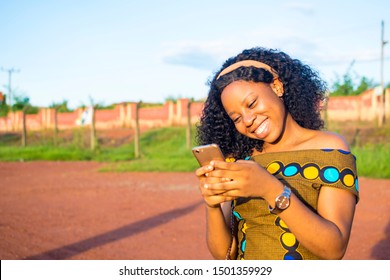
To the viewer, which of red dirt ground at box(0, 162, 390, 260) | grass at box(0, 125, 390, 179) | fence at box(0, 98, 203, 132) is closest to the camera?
red dirt ground at box(0, 162, 390, 260)

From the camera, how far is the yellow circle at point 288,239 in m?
1.55

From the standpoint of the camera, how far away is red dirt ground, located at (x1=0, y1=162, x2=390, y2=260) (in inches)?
186

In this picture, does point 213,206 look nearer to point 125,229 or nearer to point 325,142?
point 325,142

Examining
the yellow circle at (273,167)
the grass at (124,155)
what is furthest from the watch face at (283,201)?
the grass at (124,155)

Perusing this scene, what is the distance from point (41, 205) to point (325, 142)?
Answer: 6.26 meters

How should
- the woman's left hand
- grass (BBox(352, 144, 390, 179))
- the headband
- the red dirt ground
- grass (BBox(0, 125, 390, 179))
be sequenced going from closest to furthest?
the woman's left hand, the headband, the red dirt ground, grass (BBox(352, 144, 390, 179)), grass (BBox(0, 125, 390, 179))

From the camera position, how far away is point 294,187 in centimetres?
158

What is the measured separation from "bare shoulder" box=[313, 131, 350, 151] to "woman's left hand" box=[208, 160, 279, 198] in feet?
1.14

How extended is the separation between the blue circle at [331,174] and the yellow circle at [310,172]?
3 centimetres

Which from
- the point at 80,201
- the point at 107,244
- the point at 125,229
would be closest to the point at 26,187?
the point at 80,201

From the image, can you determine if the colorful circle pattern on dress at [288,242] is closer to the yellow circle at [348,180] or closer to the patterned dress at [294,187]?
the patterned dress at [294,187]

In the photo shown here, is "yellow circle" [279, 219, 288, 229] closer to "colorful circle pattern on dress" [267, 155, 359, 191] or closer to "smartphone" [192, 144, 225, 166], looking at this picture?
"colorful circle pattern on dress" [267, 155, 359, 191]

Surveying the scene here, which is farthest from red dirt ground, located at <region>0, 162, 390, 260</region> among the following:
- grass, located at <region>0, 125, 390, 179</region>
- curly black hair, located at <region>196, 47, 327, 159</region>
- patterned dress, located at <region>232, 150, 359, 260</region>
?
patterned dress, located at <region>232, 150, 359, 260</region>
